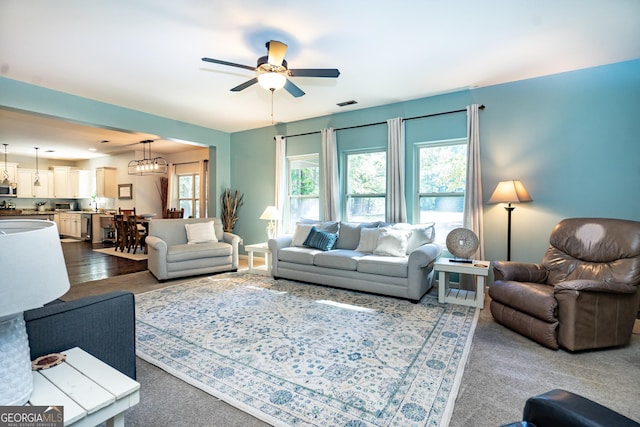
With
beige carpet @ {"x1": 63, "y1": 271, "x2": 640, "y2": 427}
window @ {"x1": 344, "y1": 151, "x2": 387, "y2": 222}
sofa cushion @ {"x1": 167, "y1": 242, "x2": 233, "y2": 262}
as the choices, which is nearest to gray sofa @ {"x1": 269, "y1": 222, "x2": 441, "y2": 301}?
window @ {"x1": 344, "y1": 151, "x2": 387, "y2": 222}

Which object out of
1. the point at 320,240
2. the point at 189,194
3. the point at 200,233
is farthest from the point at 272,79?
the point at 189,194

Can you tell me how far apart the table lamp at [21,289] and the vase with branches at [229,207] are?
5789 mm

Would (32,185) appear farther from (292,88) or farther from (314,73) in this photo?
(314,73)

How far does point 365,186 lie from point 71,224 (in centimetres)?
990

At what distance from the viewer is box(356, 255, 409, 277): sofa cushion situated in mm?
3699

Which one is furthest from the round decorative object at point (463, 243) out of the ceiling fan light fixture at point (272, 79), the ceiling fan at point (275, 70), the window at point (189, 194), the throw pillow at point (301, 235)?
the window at point (189, 194)

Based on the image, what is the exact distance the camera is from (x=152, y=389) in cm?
198

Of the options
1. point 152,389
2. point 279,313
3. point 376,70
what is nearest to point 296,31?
point 376,70

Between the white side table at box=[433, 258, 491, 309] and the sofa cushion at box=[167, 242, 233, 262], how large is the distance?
346 centimetres

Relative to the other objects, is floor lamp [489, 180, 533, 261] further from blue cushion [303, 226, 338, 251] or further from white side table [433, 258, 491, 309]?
blue cushion [303, 226, 338, 251]

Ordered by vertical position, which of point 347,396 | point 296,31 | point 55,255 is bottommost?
point 347,396

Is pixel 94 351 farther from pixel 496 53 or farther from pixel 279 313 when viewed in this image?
pixel 496 53

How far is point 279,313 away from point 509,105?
402 cm
